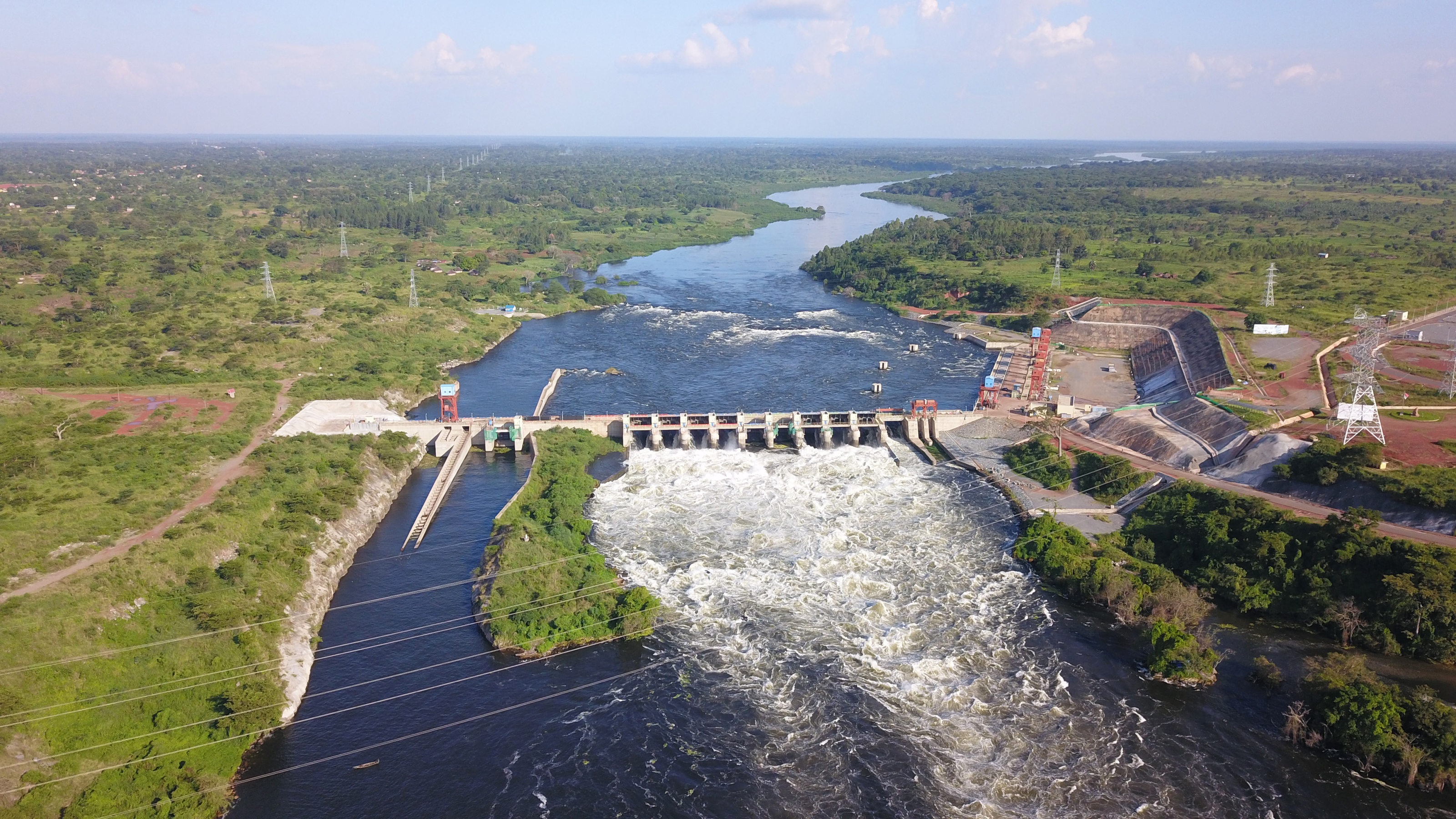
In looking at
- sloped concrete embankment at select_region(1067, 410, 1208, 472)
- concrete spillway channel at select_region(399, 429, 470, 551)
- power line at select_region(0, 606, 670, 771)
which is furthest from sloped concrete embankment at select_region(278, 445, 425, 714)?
sloped concrete embankment at select_region(1067, 410, 1208, 472)

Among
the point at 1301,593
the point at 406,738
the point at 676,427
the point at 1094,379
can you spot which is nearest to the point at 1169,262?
the point at 1094,379

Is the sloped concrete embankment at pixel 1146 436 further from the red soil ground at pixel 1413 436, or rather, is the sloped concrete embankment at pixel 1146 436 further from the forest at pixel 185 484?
the forest at pixel 185 484

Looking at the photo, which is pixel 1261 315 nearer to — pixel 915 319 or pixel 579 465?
pixel 915 319

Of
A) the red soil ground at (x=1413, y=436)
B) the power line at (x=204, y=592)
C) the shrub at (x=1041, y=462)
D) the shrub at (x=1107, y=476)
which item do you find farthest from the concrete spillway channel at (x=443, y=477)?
the red soil ground at (x=1413, y=436)

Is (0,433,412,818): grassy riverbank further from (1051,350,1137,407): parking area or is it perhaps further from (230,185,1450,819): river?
(1051,350,1137,407): parking area

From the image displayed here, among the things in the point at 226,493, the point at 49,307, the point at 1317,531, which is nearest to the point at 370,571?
the point at 226,493

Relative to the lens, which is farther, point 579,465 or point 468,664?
point 579,465
